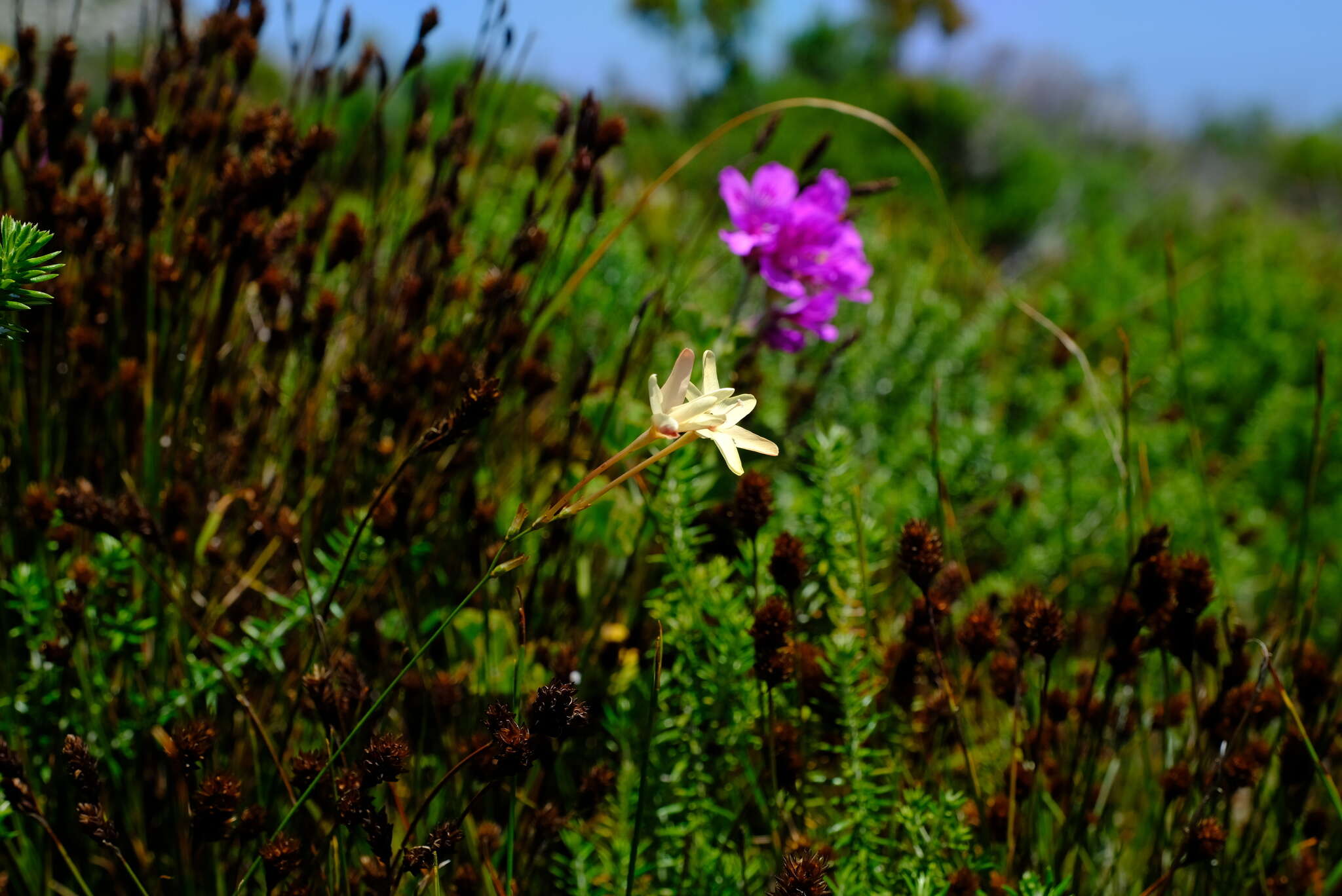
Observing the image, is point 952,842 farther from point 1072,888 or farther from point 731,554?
point 731,554

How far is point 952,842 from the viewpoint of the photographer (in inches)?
48.1

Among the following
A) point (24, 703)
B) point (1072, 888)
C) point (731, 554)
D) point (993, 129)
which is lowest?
point (24, 703)

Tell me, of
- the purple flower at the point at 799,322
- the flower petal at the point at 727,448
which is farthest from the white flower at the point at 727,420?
the purple flower at the point at 799,322

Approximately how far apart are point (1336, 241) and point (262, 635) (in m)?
10.6

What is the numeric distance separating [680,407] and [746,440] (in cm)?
7

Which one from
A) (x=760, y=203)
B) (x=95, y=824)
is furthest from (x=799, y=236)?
(x=95, y=824)

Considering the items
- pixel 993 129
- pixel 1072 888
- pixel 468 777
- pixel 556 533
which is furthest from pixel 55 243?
pixel 993 129

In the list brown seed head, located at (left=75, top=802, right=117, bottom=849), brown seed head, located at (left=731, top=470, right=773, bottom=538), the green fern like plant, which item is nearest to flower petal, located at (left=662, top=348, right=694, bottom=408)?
brown seed head, located at (left=731, top=470, right=773, bottom=538)

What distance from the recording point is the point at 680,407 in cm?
84

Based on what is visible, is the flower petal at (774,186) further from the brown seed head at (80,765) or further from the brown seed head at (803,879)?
the brown seed head at (80,765)

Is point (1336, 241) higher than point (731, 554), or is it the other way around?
point (1336, 241)

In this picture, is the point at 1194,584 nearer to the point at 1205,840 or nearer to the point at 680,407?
the point at 1205,840

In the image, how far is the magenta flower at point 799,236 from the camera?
5.20ft

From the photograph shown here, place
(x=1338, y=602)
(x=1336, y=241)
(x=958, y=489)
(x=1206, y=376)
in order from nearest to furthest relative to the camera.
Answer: (x=958, y=489)
(x=1338, y=602)
(x=1206, y=376)
(x=1336, y=241)
